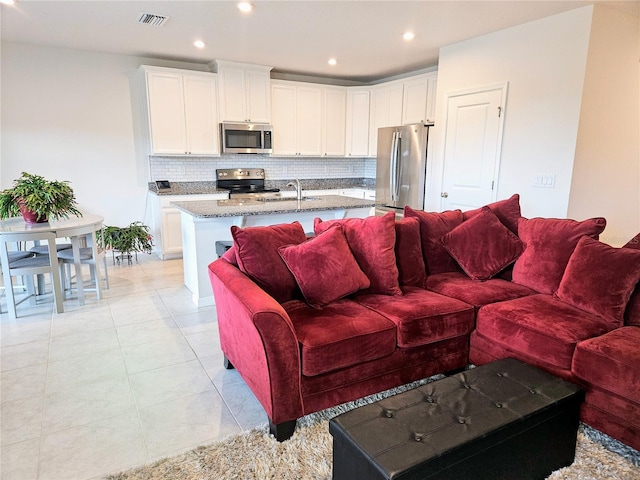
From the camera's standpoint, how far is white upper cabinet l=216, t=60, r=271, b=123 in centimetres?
563

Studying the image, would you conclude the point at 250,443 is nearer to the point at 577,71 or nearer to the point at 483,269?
the point at 483,269

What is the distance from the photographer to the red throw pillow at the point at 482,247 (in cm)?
291

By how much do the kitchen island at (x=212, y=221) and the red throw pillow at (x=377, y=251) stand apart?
→ 1.25 meters

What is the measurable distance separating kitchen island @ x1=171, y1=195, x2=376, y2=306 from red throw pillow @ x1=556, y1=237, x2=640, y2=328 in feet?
6.95

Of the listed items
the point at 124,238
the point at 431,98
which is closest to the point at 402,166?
the point at 431,98

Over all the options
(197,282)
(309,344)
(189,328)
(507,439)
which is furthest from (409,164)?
(507,439)

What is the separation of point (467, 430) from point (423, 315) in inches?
35.2

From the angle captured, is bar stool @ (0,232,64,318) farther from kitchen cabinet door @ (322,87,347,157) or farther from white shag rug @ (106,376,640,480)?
kitchen cabinet door @ (322,87,347,157)

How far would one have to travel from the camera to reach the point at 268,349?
6.00ft

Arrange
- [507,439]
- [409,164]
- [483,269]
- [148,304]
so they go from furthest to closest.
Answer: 1. [409,164]
2. [148,304]
3. [483,269]
4. [507,439]

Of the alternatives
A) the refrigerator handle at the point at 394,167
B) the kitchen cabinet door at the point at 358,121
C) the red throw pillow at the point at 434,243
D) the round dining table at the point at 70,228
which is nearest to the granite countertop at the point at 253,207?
the round dining table at the point at 70,228

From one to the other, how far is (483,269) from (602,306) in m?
0.78

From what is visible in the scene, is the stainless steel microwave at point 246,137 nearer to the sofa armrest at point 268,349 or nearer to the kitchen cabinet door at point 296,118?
the kitchen cabinet door at point 296,118

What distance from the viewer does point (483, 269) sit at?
2.90 meters
